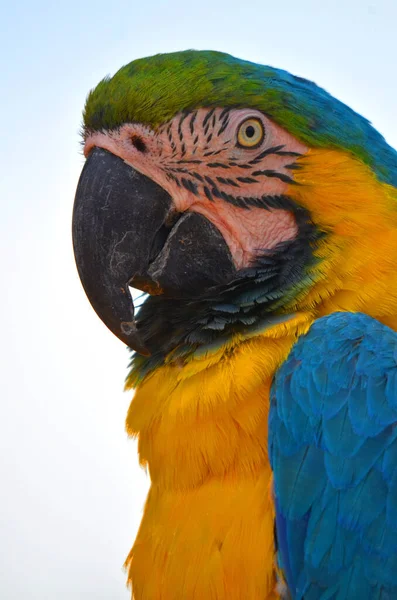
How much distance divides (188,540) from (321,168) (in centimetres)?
110

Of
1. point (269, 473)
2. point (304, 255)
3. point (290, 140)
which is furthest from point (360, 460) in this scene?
point (290, 140)

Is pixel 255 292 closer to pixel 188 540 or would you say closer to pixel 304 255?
pixel 304 255

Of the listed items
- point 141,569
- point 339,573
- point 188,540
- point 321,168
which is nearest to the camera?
point 339,573

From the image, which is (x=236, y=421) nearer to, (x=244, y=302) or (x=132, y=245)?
(x=244, y=302)

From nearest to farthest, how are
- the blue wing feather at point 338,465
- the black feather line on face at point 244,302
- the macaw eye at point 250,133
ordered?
the blue wing feather at point 338,465 < the black feather line on face at point 244,302 < the macaw eye at point 250,133

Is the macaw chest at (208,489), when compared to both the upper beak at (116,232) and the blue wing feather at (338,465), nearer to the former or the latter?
the blue wing feather at (338,465)

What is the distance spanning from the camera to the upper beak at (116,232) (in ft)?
6.82

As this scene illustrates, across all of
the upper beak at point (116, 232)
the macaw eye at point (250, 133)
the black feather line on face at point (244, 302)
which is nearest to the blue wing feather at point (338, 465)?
the black feather line on face at point (244, 302)

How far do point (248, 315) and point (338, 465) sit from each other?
490 millimetres

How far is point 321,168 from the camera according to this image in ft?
7.06

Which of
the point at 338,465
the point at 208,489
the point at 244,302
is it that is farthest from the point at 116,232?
the point at 338,465

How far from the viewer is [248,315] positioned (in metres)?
2.05

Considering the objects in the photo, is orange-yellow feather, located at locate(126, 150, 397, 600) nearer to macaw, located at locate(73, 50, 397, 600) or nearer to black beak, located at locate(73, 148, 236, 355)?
macaw, located at locate(73, 50, 397, 600)

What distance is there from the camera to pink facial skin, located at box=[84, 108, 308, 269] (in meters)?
2.13
